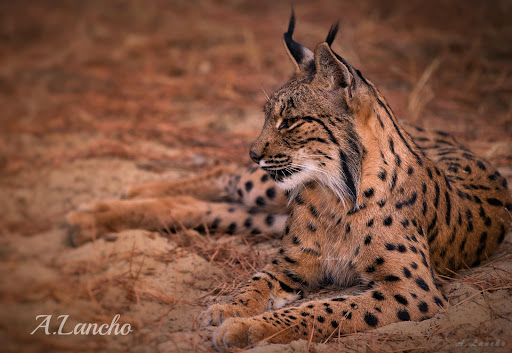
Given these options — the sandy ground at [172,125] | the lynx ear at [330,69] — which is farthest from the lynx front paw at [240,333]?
the lynx ear at [330,69]

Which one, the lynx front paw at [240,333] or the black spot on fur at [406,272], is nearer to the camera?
the lynx front paw at [240,333]

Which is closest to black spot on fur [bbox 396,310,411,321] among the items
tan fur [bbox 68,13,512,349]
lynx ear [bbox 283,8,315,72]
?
tan fur [bbox 68,13,512,349]

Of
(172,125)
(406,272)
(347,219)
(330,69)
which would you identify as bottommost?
(406,272)

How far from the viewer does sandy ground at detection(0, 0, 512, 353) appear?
2936 mm

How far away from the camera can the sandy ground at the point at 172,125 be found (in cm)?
294

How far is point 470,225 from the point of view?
3584 millimetres

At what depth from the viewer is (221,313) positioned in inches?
117

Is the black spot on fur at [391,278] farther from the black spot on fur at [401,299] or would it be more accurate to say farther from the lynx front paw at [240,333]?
the lynx front paw at [240,333]

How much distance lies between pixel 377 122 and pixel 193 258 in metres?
1.66

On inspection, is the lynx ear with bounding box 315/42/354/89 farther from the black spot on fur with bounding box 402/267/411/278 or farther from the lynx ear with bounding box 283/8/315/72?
the black spot on fur with bounding box 402/267/411/278

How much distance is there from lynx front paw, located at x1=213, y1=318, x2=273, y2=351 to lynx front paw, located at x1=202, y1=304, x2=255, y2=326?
0.48ft

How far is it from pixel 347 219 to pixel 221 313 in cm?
93

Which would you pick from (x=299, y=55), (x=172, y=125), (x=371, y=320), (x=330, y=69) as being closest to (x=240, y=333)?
(x=371, y=320)

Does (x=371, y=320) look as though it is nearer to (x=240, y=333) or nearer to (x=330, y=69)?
(x=240, y=333)
